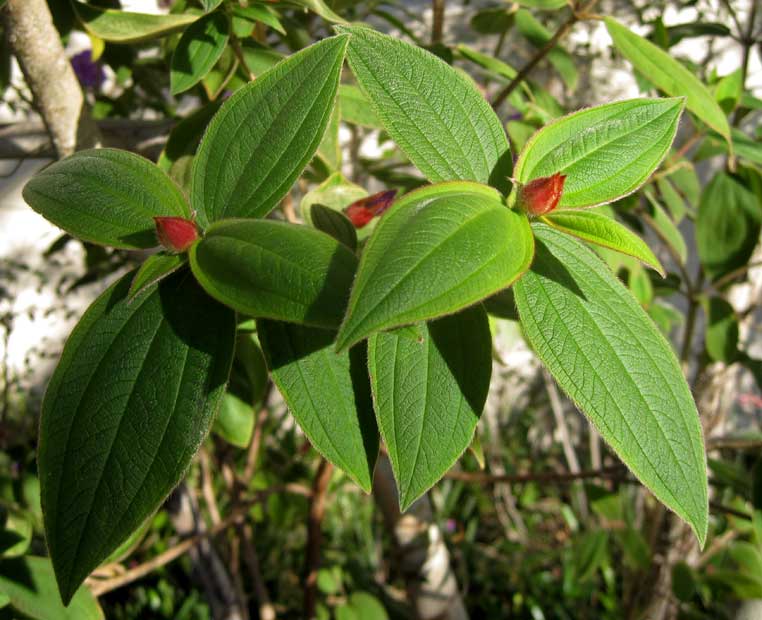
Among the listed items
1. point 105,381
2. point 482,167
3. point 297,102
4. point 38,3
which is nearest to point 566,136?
point 482,167

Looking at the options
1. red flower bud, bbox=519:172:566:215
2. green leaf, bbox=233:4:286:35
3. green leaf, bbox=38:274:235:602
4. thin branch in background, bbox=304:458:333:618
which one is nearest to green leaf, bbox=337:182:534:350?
red flower bud, bbox=519:172:566:215

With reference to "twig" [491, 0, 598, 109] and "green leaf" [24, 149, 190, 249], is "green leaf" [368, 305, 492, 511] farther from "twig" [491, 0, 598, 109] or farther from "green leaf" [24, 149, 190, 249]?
"twig" [491, 0, 598, 109]

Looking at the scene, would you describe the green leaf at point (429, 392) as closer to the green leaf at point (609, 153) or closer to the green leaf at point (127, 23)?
the green leaf at point (609, 153)

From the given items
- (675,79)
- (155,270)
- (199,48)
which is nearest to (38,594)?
(155,270)

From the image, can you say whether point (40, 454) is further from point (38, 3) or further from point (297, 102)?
point (38, 3)

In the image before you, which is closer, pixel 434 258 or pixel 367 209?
pixel 434 258

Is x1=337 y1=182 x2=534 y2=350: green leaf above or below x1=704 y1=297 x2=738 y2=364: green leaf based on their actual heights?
above

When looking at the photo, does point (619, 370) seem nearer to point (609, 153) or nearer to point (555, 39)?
point (609, 153)
